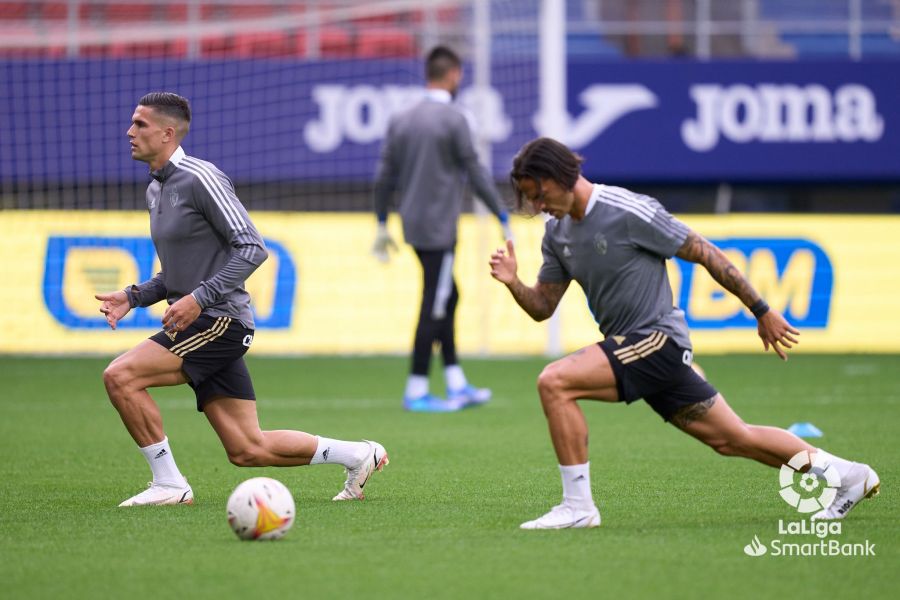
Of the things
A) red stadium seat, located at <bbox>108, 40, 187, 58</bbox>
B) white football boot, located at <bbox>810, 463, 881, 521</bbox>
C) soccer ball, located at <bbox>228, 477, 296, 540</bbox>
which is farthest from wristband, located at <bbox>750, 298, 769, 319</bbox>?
red stadium seat, located at <bbox>108, 40, 187, 58</bbox>

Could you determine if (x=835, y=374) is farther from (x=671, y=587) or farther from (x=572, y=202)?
(x=671, y=587)

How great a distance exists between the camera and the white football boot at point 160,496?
6.41 m

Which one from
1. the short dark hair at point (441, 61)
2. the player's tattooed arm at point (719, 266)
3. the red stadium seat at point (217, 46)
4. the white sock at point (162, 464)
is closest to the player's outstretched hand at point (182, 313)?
the white sock at point (162, 464)

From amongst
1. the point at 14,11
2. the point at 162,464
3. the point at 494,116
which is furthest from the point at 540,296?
the point at 14,11

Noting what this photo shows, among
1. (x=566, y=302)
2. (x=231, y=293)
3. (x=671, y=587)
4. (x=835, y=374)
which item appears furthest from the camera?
(x=566, y=302)

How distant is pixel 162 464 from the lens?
21.2 feet

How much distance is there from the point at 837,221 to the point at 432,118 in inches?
291

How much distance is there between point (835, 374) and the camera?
543 inches

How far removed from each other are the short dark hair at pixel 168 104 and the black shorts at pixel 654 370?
2.30 m

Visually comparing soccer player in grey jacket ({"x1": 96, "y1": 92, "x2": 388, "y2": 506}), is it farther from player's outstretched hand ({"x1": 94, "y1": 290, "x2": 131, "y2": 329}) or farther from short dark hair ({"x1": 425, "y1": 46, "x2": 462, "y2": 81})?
short dark hair ({"x1": 425, "y1": 46, "x2": 462, "y2": 81})

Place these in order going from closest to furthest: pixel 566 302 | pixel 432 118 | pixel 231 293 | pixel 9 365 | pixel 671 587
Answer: pixel 671 587, pixel 231 293, pixel 432 118, pixel 9 365, pixel 566 302

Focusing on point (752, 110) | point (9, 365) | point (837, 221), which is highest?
point (752, 110)

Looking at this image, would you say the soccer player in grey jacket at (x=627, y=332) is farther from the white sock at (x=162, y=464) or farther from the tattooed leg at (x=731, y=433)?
the white sock at (x=162, y=464)

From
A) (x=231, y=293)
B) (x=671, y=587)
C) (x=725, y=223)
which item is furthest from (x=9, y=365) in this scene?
(x=671, y=587)
